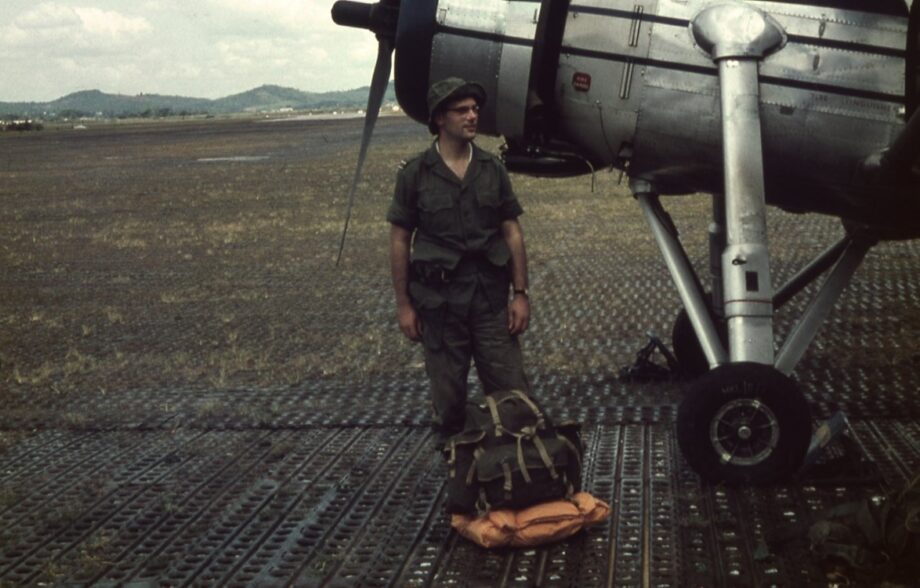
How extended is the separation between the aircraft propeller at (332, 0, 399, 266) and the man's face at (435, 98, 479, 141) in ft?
3.83

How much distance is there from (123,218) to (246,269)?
6873 millimetres

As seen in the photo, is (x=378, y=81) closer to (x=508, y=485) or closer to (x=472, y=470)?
(x=472, y=470)

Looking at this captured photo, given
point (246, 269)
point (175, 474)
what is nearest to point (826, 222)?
point (246, 269)

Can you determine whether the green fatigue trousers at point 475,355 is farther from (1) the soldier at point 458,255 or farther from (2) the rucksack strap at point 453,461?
(2) the rucksack strap at point 453,461

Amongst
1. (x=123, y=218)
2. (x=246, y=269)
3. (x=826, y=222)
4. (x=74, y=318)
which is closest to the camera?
(x=74, y=318)

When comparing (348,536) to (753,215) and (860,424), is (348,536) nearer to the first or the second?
(753,215)

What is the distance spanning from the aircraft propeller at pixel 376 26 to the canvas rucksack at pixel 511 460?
6.62 ft

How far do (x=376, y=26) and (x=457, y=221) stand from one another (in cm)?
161

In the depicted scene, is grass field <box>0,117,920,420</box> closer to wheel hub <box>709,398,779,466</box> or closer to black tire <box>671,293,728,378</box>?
black tire <box>671,293,728,378</box>

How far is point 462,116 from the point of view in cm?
588

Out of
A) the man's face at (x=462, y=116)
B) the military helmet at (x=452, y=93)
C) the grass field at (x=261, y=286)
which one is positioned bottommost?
the grass field at (x=261, y=286)

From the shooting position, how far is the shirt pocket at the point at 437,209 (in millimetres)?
5973

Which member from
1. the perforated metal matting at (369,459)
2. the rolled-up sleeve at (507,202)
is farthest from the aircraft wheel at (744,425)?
the rolled-up sleeve at (507,202)

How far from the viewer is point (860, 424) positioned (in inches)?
273
